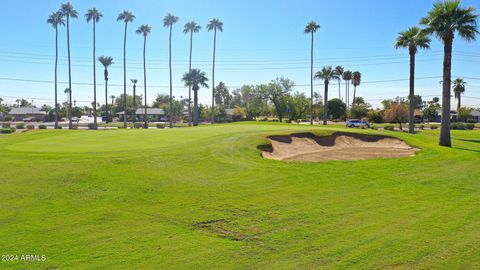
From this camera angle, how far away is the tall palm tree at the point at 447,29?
2864 cm

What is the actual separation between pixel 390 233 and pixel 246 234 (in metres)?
3.36

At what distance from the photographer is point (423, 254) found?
756 centimetres

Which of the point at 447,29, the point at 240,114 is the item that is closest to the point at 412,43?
the point at 447,29

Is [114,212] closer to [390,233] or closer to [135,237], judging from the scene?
[135,237]

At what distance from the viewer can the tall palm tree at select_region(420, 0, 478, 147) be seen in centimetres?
2864

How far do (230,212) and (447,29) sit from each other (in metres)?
27.1

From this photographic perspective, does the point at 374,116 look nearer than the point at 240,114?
Yes

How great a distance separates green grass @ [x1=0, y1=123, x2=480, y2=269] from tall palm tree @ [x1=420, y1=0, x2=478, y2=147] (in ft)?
43.1

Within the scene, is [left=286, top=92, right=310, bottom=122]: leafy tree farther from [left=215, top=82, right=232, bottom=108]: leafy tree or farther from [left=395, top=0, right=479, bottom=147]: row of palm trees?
[left=215, top=82, right=232, bottom=108]: leafy tree

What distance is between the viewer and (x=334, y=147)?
24859 mm

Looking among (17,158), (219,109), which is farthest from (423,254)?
(219,109)

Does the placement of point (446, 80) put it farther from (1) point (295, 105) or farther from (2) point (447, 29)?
(1) point (295, 105)

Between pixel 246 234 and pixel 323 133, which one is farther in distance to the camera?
pixel 323 133

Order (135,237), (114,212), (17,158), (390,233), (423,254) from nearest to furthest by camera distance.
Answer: (423,254)
(135,237)
(390,233)
(114,212)
(17,158)
